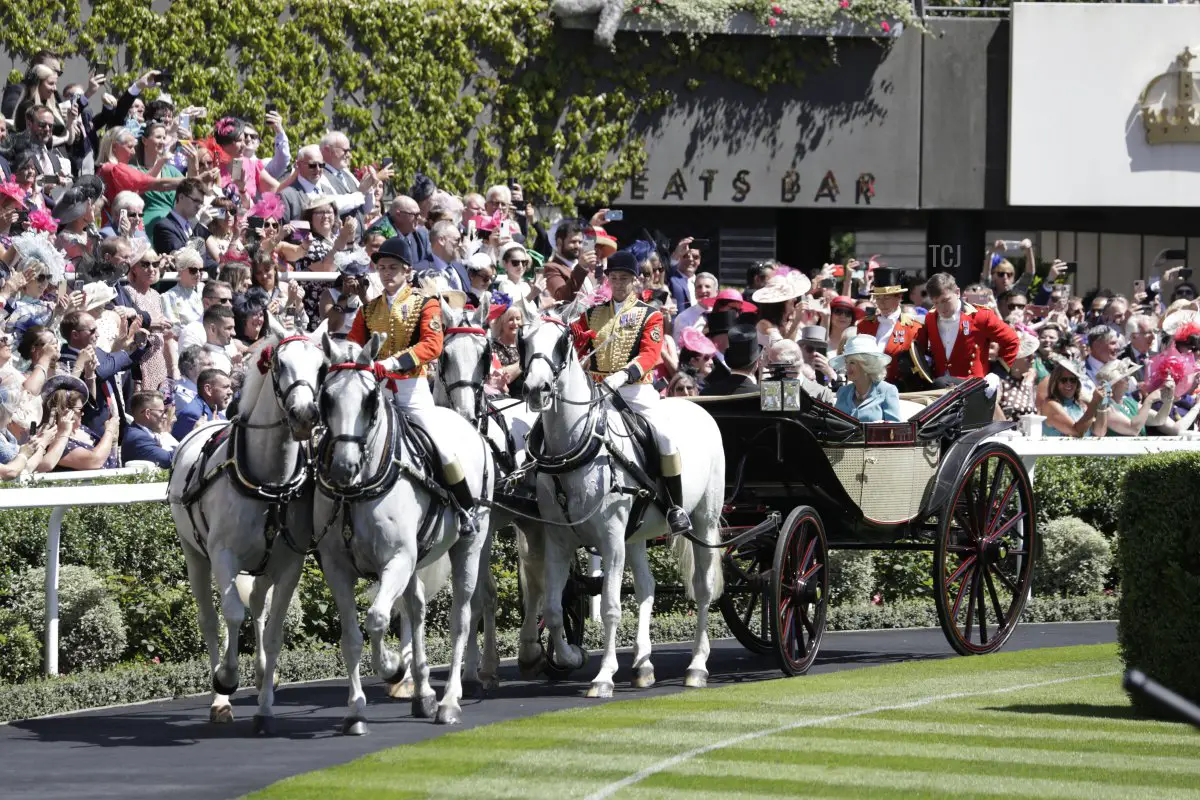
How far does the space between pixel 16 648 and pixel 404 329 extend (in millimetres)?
2884

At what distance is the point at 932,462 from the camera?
13.6m

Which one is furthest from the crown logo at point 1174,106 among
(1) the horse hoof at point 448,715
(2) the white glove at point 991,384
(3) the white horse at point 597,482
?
(1) the horse hoof at point 448,715

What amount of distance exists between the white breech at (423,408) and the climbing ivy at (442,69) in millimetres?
12859

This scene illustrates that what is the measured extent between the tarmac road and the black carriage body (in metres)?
1.05

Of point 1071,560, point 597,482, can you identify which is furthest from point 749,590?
point 1071,560

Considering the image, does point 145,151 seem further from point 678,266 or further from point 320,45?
point 320,45

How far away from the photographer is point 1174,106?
27875 millimetres

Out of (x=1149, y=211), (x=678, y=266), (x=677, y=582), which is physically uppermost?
(x=1149, y=211)

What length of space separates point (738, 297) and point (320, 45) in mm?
10384

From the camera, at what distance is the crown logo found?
2778cm

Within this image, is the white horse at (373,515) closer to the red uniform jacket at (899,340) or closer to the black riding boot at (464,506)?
the black riding boot at (464,506)

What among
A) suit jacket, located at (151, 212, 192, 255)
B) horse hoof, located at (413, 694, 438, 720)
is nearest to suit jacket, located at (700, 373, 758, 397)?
horse hoof, located at (413, 694, 438, 720)

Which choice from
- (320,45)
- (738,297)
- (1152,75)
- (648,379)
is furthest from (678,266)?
(1152,75)

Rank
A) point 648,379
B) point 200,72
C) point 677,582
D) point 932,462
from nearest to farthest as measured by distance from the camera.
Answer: point 648,379 < point 932,462 < point 677,582 < point 200,72
